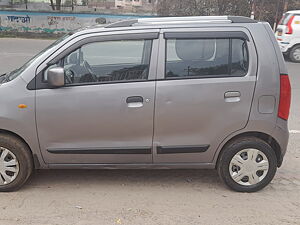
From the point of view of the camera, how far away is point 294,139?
4.88m

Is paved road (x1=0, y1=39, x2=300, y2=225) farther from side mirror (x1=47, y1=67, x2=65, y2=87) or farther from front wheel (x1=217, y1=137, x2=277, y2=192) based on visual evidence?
side mirror (x1=47, y1=67, x2=65, y2=87)

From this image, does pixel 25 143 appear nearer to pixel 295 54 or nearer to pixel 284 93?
pixel 284 93

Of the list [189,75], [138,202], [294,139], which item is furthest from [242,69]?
[294,139]

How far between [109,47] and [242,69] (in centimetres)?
142

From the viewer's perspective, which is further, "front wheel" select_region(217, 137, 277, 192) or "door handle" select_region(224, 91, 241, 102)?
"front wheel" select_region(217, 137, 277, 192)

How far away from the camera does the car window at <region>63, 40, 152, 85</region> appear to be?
3.18 metres

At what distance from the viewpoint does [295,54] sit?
12.7 metres

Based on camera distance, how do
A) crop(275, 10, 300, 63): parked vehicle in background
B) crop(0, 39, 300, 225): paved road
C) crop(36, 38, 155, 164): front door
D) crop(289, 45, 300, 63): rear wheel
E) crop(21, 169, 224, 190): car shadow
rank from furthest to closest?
1. crop(289, 45, 300, 63): rear wheel
2. crop(275, 10, 300, 63): parked vehicle in background
3. crop(21, 169, 224, 190): car shadow
4. crop(36, 38, 155, 164): front door
5. crop(0, 39, 300, 225): paved road

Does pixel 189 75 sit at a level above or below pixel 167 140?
above

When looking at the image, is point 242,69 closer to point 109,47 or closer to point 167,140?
point 167,140

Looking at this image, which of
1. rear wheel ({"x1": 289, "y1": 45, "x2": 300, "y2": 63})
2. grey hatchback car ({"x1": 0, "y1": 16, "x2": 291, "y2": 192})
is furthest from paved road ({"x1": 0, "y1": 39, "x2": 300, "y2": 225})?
rear wheel ({"x1": 289, "y1": 45, "x2": 300, "y2": 63})

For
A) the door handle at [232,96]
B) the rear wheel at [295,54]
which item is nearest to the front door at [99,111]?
the door handle at [232,96]

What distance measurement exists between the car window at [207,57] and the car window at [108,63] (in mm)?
276

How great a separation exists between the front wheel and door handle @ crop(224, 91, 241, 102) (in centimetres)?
45
